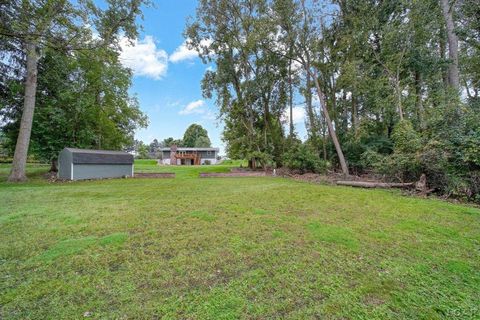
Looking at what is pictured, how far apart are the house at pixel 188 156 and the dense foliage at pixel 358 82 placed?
67.6 ft

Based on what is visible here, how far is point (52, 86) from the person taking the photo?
45.1 ft

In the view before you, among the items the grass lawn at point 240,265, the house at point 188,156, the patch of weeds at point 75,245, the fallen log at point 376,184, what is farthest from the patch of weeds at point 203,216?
the house at point 188,156

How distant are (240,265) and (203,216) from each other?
7.24ft

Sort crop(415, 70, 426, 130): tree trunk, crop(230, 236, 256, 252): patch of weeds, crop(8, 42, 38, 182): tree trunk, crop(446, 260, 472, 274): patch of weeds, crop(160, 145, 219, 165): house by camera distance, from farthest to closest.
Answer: crop(160, 145, 219, 165): house → crop(8, 42, 38, 182): tree trunk → crop(415, 70, 426, 130): tree trunk → crop(230, 236, 256, 252): patch of weeds → crop(446, 260, 472, 274): patch of weeds

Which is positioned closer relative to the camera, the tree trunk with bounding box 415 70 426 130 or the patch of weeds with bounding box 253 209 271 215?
the patch of weeds with bounding box 253 209 271 215

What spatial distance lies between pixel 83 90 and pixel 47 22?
1242cm

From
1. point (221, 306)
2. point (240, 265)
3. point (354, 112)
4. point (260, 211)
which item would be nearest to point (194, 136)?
point (354, 112)

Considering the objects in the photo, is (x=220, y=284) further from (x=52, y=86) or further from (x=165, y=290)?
(x=52, y=86)

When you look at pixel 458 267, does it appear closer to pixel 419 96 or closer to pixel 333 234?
pixel 333 234

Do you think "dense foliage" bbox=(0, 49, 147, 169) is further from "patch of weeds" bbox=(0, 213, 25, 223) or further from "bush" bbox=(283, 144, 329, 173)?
"bush" bbox=(283, 144, 329, 173)

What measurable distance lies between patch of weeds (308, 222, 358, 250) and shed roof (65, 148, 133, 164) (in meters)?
13.7

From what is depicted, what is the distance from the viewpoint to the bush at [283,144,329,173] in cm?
1420

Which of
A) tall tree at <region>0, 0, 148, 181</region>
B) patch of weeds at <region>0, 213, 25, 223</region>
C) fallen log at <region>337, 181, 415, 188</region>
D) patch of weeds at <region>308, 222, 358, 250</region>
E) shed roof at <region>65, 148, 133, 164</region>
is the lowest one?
patch of weeds at <region>0, 213, 25, 223</region>

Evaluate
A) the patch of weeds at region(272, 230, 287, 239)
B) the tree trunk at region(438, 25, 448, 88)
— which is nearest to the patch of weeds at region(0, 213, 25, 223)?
the patch of weeds at region(272, 230, 287, 239)
